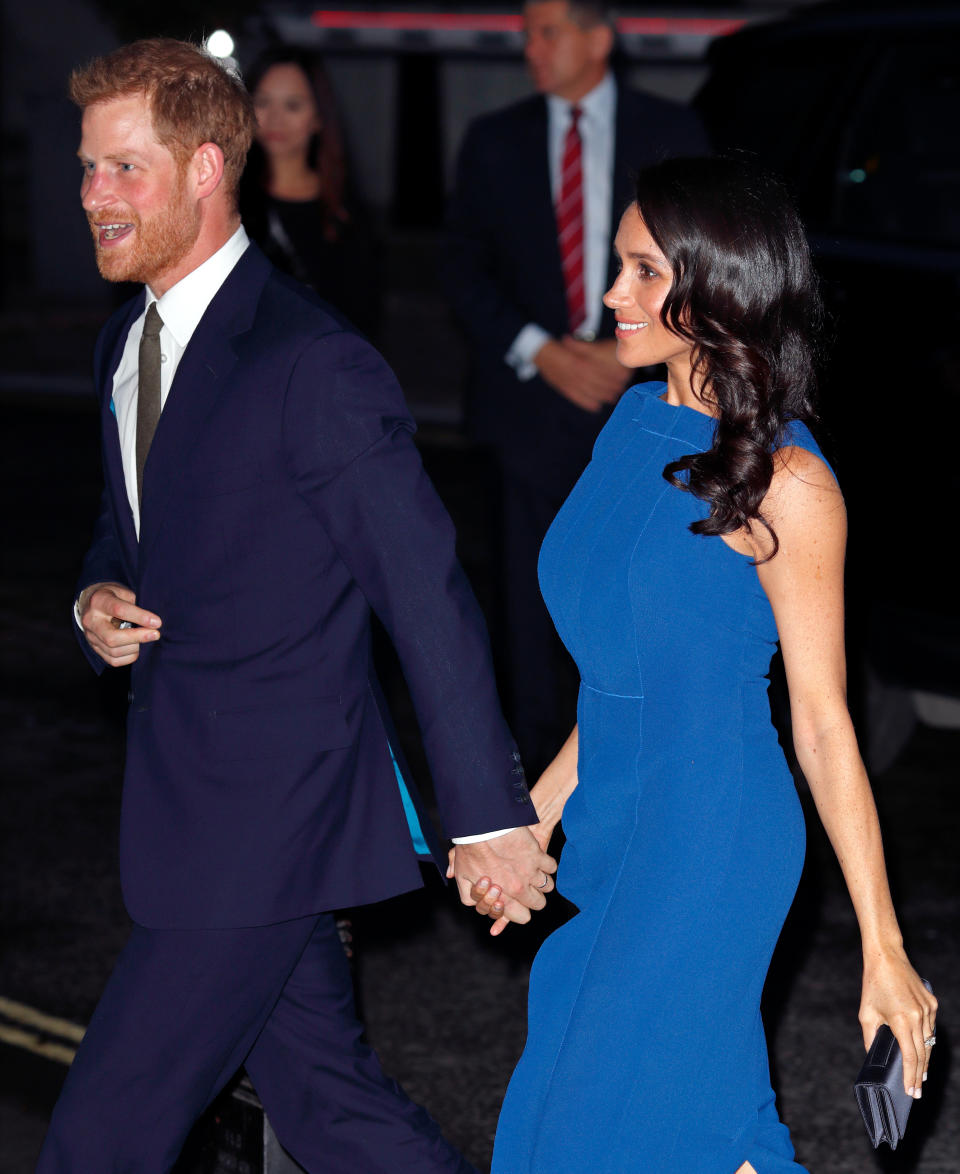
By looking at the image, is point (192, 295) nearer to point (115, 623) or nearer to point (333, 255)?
point (115, 623)

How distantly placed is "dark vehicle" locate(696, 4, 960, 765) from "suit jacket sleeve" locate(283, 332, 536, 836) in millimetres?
2279

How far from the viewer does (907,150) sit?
5910 millimetres

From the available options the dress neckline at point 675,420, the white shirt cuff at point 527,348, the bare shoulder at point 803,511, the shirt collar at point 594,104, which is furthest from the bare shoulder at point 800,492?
the shirt collar at point 594,104

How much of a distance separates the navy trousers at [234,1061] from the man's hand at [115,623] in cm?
45

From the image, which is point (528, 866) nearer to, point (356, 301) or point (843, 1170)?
point (843, 1170)

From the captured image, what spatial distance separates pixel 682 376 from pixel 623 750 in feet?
2.02

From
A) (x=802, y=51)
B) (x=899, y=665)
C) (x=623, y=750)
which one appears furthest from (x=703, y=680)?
(x=802, y=51)

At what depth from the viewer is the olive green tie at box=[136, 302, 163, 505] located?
9.95ft

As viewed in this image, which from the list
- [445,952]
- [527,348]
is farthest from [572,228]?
[445,952]

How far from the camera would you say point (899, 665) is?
Answer: 550cm

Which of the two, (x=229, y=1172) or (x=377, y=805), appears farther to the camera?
(x=229, y=1172)

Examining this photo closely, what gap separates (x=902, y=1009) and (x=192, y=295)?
155 centimetres

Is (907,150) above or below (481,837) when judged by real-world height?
below

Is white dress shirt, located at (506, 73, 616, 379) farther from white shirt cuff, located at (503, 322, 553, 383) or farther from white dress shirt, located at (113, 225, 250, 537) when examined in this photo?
white dress shirt, located at (113, 225, 250, 537)
